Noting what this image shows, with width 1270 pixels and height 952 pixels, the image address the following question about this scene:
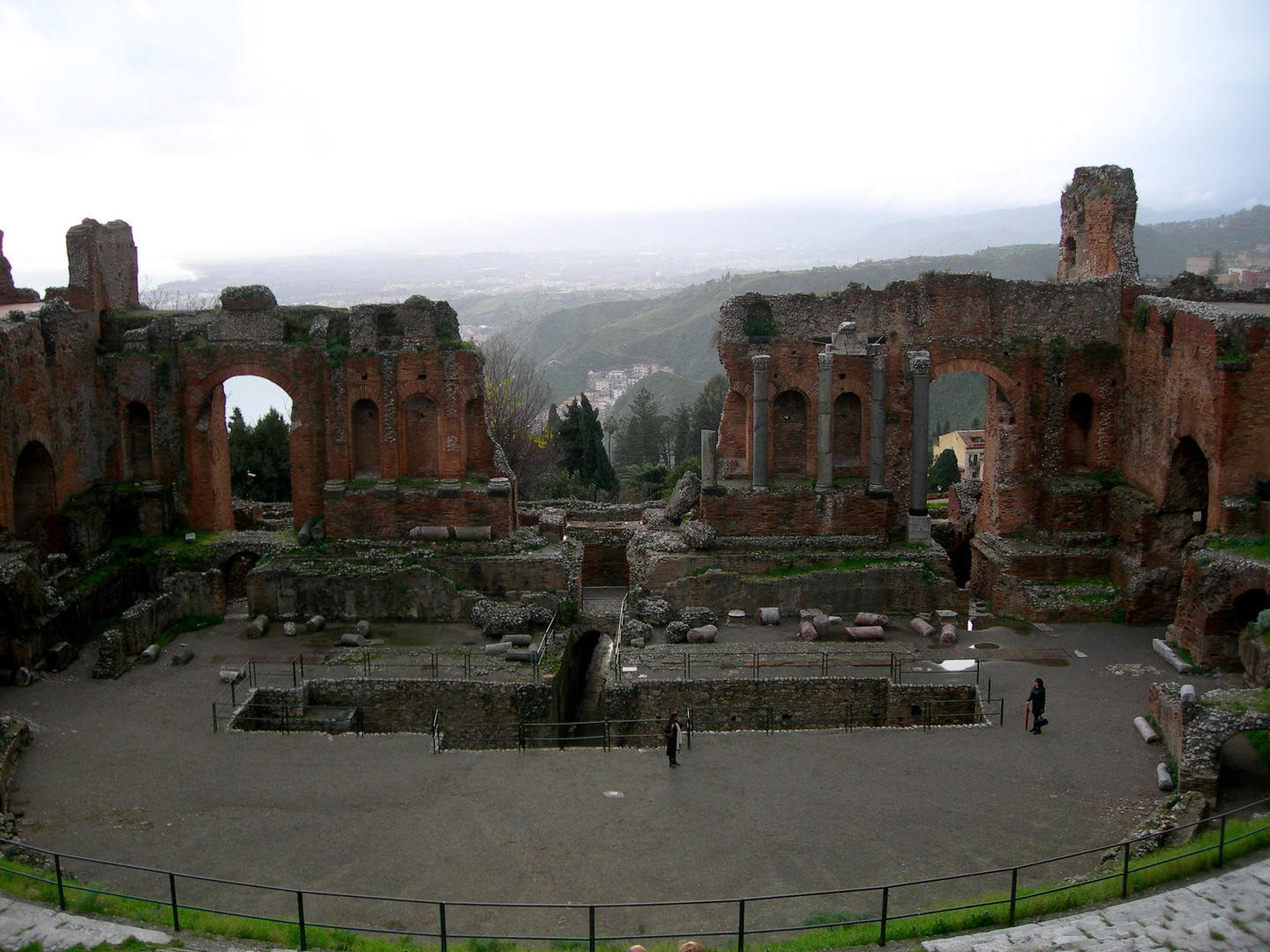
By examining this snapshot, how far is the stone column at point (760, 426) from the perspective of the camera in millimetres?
24156

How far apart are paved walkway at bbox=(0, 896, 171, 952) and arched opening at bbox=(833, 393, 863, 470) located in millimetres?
17404

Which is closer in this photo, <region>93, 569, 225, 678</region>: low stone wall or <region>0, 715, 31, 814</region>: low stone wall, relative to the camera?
<region>0, 715, 31, 814</region>: low stone wall

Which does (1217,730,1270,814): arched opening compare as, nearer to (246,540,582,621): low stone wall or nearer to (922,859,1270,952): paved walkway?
(922,859,1270,952): paved walkway

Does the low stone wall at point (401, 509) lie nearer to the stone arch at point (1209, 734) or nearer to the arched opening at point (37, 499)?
the arched opening at point (37, 499)

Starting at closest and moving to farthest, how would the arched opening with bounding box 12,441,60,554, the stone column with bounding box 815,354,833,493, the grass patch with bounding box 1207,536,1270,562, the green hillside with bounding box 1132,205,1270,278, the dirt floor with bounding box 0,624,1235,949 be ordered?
1. the dirt floor with bounding box 0,624,1235,949
2. the grass patch with bounding box 1207,536,1270,562
3. the arched opening with bounding box 12,441,60,554
4. the stone column with bounding box 815,354,833,493
5. the green hillside with bounding box 1132,205,1270,278

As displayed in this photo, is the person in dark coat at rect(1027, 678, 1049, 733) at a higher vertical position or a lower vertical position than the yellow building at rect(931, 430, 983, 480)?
higher

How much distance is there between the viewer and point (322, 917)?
41.9 ft

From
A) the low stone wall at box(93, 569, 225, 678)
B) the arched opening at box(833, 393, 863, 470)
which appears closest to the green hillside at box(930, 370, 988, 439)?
the arched opening at box(833, 393, 863, 470)

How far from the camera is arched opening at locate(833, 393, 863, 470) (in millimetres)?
25141

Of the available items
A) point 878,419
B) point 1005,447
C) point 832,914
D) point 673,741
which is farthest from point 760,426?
point 832,914

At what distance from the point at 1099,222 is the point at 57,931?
79.2 feet

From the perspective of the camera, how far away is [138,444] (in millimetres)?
25406

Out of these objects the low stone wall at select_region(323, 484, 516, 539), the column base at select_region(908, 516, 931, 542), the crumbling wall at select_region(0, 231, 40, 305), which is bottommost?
the column base at select_region(908, 516, 931, 542)

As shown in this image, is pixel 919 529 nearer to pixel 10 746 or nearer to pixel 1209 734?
pixel 1209 734
